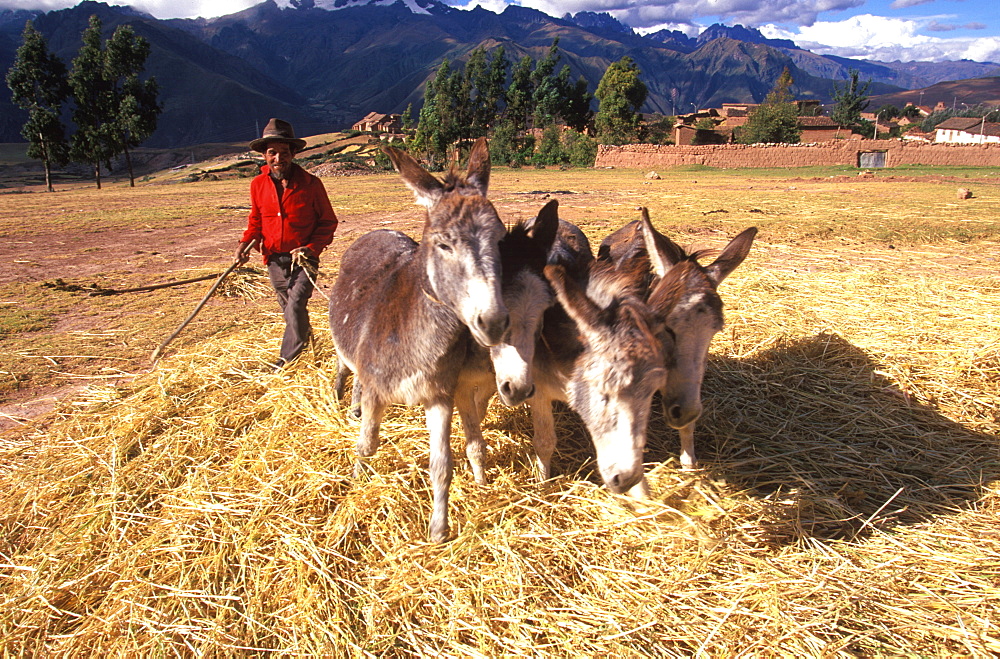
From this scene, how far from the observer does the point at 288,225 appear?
222 inches

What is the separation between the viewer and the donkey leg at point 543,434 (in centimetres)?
383

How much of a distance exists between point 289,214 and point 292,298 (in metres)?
0.88

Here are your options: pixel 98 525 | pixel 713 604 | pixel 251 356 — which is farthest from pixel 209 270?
pixel 713 604

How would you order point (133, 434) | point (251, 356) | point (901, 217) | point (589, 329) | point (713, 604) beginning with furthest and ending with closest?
point (901, 217), point (251, 356), point (133, 434), point (589, 329), point (713, 604)

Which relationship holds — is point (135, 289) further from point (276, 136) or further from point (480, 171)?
point (480, 171)

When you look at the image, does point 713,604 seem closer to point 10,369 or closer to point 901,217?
point 10,369

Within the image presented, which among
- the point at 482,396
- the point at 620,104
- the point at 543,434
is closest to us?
the point at 543,434

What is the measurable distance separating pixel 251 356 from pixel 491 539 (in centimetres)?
395

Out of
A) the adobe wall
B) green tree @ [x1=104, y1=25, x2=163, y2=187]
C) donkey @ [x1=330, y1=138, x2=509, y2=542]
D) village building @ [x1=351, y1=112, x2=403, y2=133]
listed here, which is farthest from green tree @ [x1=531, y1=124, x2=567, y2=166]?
donkey @ [x1=330, y1=138, x2=509, y2=542]

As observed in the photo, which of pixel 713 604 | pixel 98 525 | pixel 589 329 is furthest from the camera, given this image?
pixel 98 525

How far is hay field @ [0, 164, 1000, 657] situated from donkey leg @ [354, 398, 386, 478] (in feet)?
0.88

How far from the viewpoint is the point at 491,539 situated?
340cm

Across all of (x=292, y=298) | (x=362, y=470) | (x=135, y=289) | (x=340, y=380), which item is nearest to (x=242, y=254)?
(x=292, y=298)

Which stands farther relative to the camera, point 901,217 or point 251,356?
point 901,217
